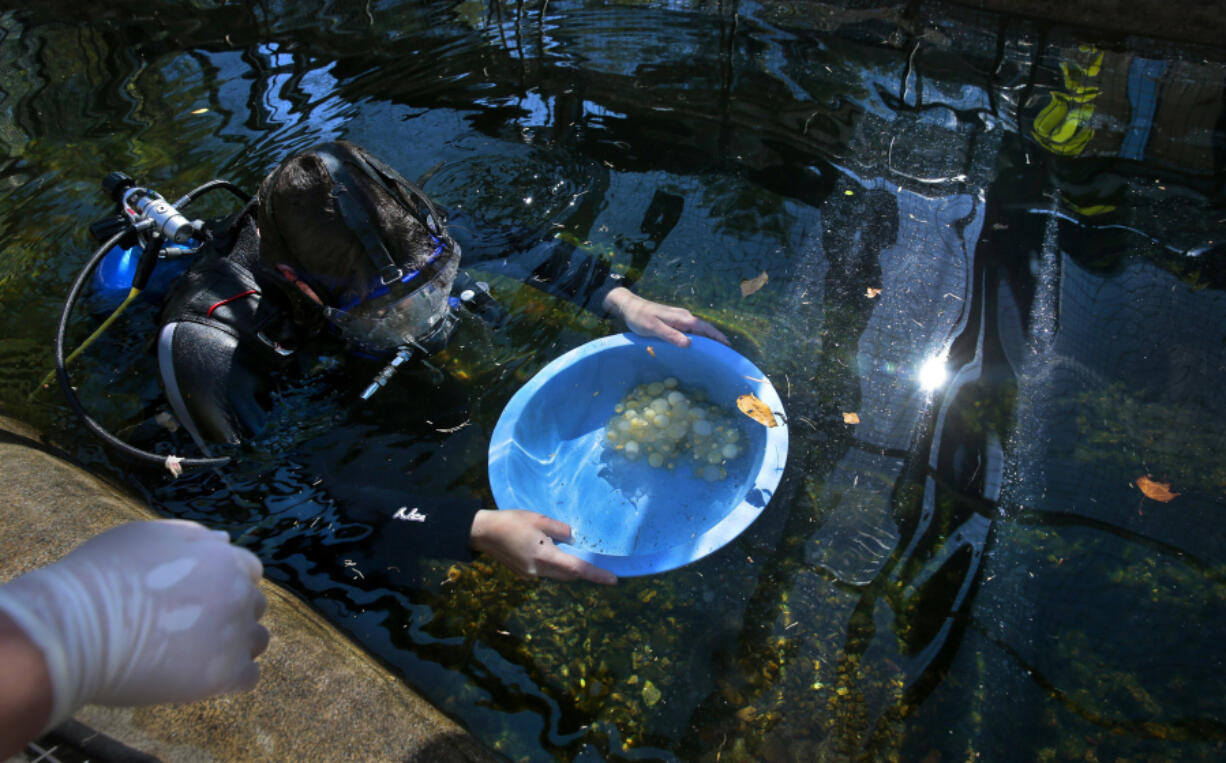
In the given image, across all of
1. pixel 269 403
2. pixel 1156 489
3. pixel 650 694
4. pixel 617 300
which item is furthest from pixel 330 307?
pixel 1156 489

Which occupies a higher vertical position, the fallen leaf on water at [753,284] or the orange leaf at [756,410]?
the fallen leaf on water at [753,284]

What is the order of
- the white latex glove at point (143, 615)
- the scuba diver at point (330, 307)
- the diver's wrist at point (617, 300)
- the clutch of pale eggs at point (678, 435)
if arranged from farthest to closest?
the diver's wrist at point (617, 300)
the clutch of pale eggs at point (678, 435)
the scuba diver at point (330, 307)
the white latex glove at point (143, 615)

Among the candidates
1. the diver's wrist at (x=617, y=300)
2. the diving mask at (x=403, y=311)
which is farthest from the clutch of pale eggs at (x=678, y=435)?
the diving mask at (x=403, y=311)

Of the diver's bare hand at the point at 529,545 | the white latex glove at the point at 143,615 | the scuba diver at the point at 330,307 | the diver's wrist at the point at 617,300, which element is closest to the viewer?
the white latex glove at the point at 143,615

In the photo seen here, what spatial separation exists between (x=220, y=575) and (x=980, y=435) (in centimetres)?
271

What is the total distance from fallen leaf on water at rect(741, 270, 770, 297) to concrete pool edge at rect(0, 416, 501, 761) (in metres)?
2.37

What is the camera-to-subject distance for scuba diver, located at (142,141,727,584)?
2.22 m

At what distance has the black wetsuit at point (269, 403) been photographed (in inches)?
90.7

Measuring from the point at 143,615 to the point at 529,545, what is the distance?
1.16 metres

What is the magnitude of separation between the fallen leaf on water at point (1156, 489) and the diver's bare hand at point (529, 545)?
6.86 ft

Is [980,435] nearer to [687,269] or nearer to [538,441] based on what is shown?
[687,269]

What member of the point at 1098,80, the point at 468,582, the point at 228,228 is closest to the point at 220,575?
the point at 468,582

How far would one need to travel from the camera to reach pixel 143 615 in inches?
43.0

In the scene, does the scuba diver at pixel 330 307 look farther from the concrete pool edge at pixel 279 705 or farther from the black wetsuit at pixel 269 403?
the concrete pool edge at pixel 279 705
